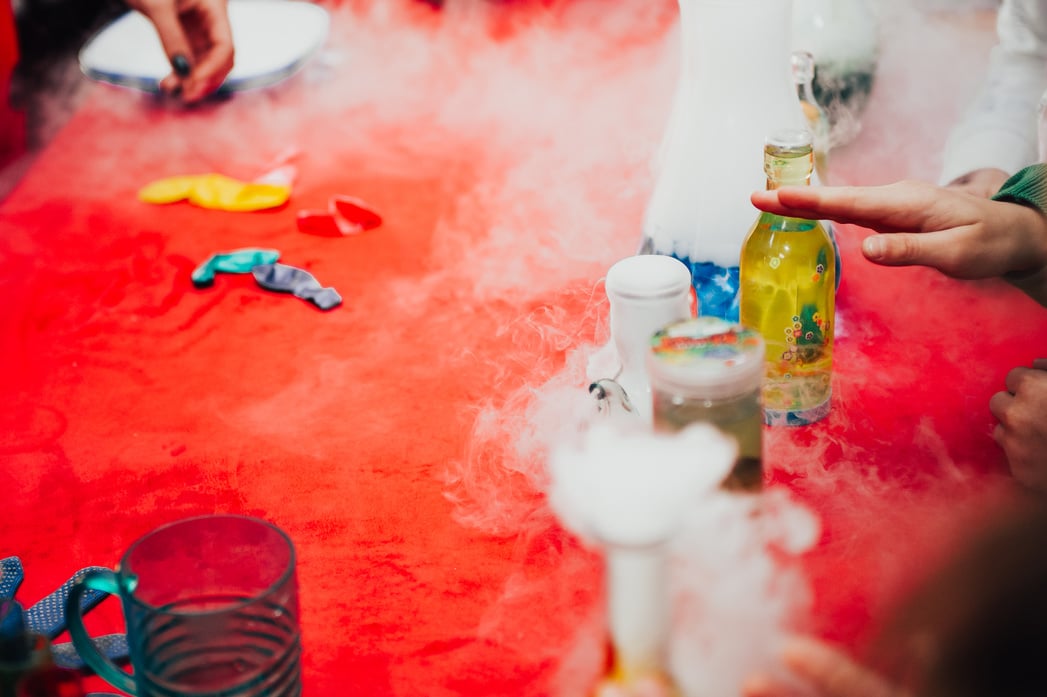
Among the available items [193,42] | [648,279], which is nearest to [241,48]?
[193,42]

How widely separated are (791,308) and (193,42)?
172 centimetres

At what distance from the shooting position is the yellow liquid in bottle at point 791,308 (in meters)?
1.02

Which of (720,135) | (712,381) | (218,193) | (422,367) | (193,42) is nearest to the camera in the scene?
(712,381)

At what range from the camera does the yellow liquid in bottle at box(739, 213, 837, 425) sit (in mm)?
1016

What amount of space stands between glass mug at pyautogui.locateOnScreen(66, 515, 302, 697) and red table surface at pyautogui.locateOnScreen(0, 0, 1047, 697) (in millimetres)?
134

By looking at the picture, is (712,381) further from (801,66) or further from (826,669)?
(801,66)

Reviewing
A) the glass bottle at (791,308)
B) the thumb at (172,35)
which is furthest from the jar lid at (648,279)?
the thumb at (172,35)

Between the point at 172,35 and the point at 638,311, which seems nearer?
the point at 638,311

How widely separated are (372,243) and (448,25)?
1.21 meters

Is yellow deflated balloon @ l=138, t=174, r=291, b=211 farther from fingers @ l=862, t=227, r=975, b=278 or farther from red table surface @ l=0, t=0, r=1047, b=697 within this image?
fingers @ l=862, t=227, r=975, b=278

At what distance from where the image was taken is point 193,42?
2.30 m

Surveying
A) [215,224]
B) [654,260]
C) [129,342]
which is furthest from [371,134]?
[654,260]

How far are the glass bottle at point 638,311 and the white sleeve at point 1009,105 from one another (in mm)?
646

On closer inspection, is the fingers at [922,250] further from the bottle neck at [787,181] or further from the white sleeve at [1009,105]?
the white sleeve at [1009,105]
